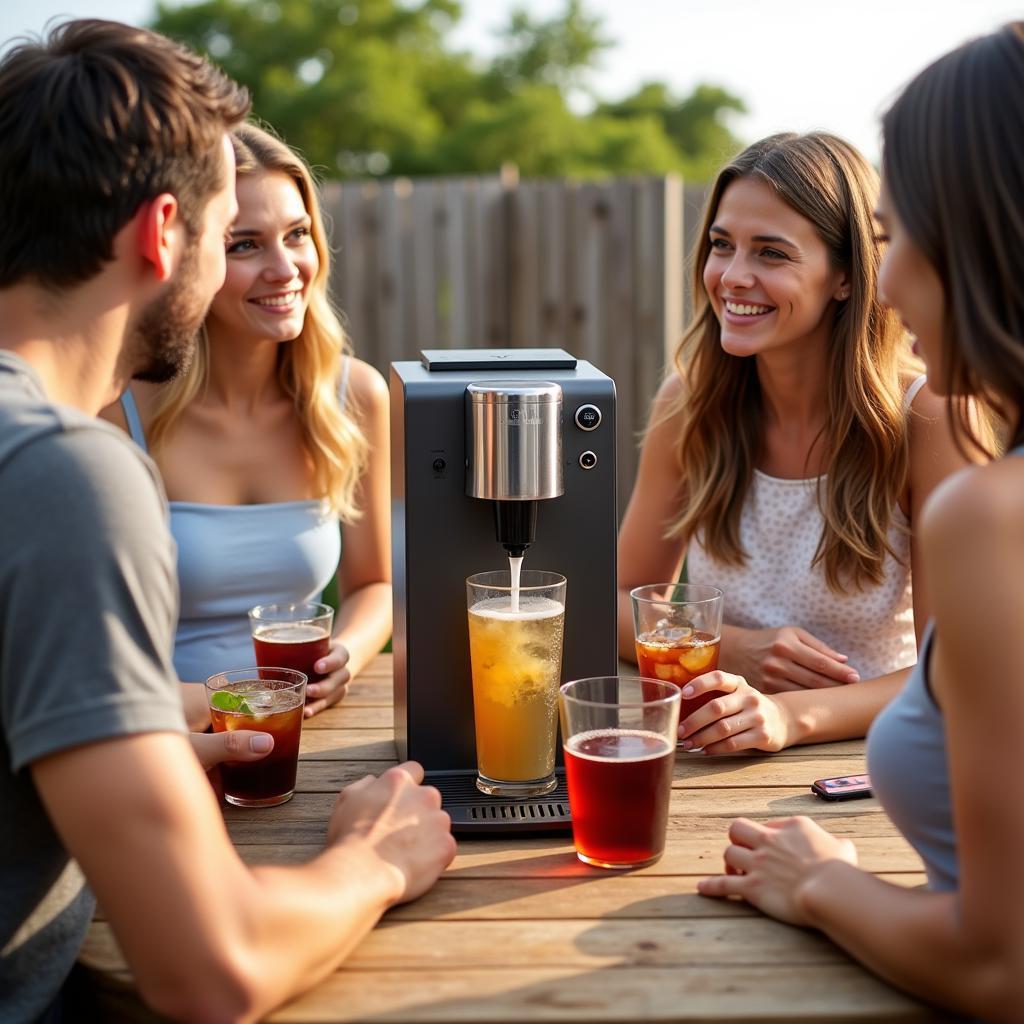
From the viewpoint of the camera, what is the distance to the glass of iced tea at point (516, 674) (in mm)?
1706

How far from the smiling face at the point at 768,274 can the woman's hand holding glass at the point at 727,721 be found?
2.75ft

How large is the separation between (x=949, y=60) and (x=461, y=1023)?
3.63 ft

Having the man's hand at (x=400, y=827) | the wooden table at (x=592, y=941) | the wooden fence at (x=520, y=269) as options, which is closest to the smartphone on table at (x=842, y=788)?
the wooden table at (x=592, y=941)

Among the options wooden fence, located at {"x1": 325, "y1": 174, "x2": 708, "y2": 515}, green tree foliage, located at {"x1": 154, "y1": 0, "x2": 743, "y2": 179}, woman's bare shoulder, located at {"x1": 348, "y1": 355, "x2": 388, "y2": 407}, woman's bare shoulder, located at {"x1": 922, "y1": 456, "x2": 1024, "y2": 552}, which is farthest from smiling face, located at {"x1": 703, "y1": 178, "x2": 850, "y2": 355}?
green tree foliage, located at {"x1": 154, "y1": 0, "x2": 743, "y2": 179}

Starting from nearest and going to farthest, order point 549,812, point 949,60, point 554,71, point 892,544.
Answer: point 949,60
point 549,812
point 892,544
point 554,71

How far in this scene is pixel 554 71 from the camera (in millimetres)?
17406

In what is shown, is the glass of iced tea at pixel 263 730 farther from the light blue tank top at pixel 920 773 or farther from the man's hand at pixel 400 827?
the light blue tank top at pixel 920 773

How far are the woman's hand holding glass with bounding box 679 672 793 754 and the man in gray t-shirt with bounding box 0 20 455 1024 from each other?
19.1 inches

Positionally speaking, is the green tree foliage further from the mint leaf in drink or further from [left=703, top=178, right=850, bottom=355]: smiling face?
the mint leaf in drink

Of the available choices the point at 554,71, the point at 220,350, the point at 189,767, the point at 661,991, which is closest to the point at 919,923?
the point at 661,991

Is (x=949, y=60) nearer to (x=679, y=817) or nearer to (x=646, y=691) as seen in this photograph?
(x=646, y=691)

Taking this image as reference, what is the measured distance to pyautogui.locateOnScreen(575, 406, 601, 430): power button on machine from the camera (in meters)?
1.81

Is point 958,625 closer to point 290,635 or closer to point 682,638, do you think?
point 682,638

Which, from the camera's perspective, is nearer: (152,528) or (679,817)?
(152,528)
